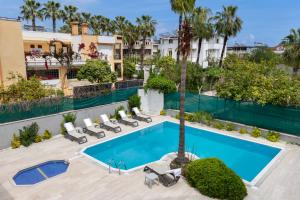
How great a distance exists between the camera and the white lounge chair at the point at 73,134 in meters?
13.9

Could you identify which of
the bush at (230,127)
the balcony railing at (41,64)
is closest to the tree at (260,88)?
the bush at (230,127)

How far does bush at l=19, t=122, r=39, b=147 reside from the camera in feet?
43.5

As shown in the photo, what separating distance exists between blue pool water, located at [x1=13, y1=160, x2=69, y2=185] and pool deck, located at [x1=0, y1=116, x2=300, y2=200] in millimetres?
316

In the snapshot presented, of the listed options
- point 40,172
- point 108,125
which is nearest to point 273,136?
point 108,125

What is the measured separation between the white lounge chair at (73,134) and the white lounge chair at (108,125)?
1957 millimetres

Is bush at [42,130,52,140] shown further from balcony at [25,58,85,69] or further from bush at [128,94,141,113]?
balcony at [25,58,85,69]

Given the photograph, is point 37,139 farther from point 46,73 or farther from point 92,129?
point 46,73

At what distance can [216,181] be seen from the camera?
8.16m

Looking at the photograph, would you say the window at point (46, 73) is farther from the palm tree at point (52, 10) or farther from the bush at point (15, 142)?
the palm tree at point (52, 10)

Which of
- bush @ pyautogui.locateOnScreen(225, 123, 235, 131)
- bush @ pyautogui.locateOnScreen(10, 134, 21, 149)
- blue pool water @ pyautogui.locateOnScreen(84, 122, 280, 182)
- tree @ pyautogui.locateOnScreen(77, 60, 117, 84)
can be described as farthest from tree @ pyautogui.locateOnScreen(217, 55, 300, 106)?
bush @ pyautogui.locateOnScreen(10, 134, 21, 149)

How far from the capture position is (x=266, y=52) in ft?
152

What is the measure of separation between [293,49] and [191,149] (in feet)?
61.2

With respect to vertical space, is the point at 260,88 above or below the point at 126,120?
above

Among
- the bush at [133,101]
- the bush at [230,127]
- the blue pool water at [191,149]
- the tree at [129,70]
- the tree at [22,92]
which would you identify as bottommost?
the blue pool water at [191,149]
